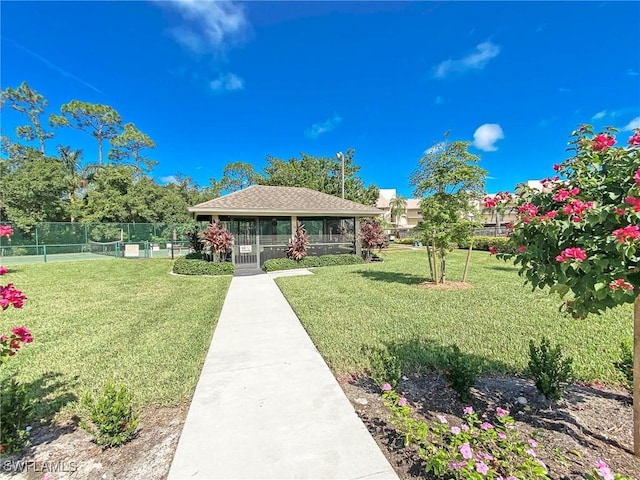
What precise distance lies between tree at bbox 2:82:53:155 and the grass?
2855 centimetres

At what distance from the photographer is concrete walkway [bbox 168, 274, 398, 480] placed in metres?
1.92

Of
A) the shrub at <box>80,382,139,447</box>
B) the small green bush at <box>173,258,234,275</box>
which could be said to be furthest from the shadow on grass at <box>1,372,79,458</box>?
the small green bush at <box>173,258,234,275</box>

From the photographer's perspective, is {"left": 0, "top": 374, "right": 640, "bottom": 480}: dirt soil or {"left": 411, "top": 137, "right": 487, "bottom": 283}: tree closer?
{"left": 0, "top": 374, "right": 640, "bottom": 480}: dirt soil

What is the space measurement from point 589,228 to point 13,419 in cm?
413

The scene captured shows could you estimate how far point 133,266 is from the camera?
14.2 meters

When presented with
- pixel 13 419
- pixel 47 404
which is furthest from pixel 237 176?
pixel 13 419

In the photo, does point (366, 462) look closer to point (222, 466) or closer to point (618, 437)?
point (222, 466)

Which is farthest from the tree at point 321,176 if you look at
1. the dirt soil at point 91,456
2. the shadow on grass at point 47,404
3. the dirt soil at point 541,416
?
the dirt soil at point 91,456

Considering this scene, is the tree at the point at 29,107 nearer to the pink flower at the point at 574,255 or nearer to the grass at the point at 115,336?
the grass at the point at 115,336

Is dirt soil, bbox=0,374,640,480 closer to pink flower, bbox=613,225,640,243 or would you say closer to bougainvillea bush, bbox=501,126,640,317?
bougainvillea bush, bbox=501,126,640,317

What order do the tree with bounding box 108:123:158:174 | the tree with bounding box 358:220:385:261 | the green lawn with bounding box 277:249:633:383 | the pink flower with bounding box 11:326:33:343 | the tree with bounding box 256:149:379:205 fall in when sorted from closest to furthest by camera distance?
the pink flower with bounding box 11:326:33:343, the green lawn with bounding box 277:249:633:383, the tree with bounding box 358:220:385:261, the tree with bounding box 256:149:379:205, the tree with bounding box 108:123:158:174

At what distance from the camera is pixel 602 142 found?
1840mm

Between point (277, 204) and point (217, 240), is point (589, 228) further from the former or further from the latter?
point (277, 204)

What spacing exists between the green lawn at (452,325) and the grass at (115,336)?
1.93 metres
